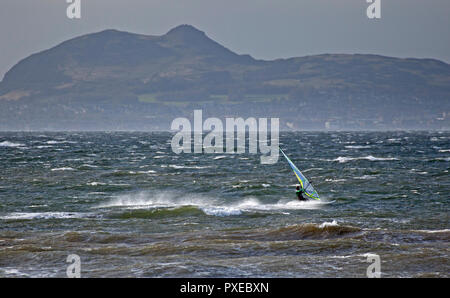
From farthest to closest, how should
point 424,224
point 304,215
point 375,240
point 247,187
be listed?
point 247,187, point 304,215, point 424,224, point 375,240

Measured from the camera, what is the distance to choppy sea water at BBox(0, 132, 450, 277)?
63.6ft

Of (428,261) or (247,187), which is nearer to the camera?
(428,261)

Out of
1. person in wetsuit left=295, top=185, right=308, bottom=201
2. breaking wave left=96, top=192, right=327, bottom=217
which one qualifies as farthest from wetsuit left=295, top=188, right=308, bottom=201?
breaking wave left=96, top=192, right=327, bottom=217

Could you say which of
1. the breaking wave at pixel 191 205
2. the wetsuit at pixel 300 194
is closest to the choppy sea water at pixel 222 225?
the breaking wave at pixel 191 205

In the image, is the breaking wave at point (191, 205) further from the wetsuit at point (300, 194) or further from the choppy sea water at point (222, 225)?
the wetsuit at point (300, 194)

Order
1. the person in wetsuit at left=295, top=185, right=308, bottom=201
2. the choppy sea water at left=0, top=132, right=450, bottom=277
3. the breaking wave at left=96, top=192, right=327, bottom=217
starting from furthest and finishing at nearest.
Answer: the person in wetsuit at left=295, top=185, right=308, bottom=201
the breaking wave at left=96, top=192, right=327, bottom=217
the choppy sea water at left=0, top=132, right=450, bottom=277

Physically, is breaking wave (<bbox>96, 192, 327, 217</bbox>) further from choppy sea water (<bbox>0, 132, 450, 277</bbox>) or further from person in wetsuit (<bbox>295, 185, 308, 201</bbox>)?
person in wetsuit (<bbox>295, 185, 308, 201</bbox>)

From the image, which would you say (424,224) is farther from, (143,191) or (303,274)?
(143,191)

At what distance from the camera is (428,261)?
19.5 meters

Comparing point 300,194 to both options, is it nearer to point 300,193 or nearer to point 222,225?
point 300,193

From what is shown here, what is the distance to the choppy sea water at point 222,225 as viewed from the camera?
63.6ft
